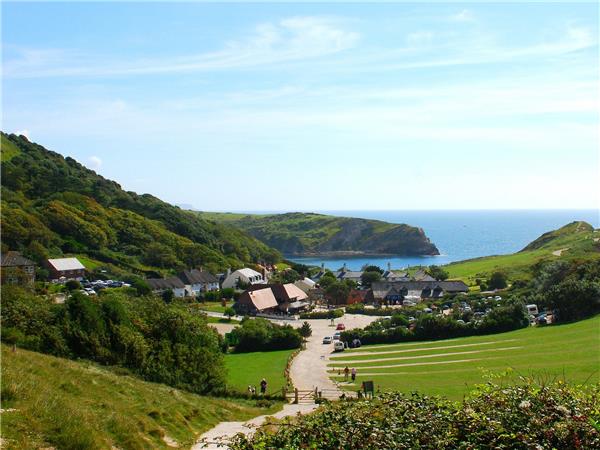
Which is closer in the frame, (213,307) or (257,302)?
(257,302)

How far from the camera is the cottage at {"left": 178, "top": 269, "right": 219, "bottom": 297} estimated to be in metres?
89.3

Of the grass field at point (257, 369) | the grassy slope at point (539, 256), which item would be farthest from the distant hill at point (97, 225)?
the grass field at point (257, 369)

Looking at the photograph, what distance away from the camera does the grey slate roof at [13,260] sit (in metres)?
69.9

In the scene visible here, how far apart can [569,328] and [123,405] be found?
37.2 m

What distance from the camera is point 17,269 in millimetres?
65438

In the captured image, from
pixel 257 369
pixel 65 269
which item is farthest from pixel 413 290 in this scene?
pixel 257 369

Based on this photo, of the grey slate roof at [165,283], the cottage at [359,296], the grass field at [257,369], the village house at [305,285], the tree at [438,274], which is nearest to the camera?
the grass field at [257,369]

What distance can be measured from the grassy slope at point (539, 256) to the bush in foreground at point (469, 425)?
7062 cm

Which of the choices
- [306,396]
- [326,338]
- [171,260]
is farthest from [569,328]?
[171,260]

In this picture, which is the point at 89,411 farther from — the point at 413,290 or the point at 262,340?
the point at 413,290

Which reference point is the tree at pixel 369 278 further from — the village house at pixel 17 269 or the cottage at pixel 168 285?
the village house at pixel 17 269

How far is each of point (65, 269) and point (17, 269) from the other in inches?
526

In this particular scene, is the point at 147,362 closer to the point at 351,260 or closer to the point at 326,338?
the point at 326,338

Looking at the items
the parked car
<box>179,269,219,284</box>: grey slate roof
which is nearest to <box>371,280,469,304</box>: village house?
<box>179,269,219,284</box>: grey slate roof
